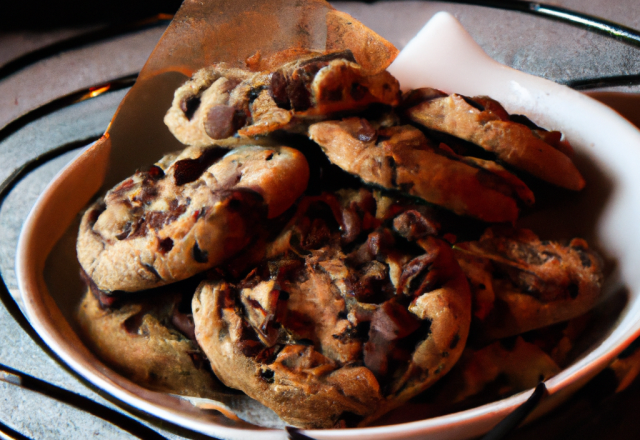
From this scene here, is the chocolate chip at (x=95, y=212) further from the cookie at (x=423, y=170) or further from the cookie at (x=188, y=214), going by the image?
the cookie at (x=423, y=170)

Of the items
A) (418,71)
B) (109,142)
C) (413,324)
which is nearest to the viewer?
(413,324)

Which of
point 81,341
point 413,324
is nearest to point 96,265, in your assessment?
point 81,341

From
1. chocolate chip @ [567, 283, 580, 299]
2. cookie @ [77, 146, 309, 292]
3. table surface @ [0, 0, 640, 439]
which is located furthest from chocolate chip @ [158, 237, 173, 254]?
chocolate chip @ [567, 283, 580, 299]

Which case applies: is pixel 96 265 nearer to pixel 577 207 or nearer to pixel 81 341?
pixel 81 341

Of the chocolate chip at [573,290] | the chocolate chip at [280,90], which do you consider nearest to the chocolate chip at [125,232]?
the chocolate chip at [280,90]

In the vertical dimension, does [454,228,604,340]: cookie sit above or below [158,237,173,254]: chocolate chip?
above

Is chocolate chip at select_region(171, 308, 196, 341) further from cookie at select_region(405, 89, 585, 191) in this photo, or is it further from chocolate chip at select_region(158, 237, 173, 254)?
cookie at select_region(405, 89, 585, 191)

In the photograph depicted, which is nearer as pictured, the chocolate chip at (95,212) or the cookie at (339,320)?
the cookie at (339,320)
